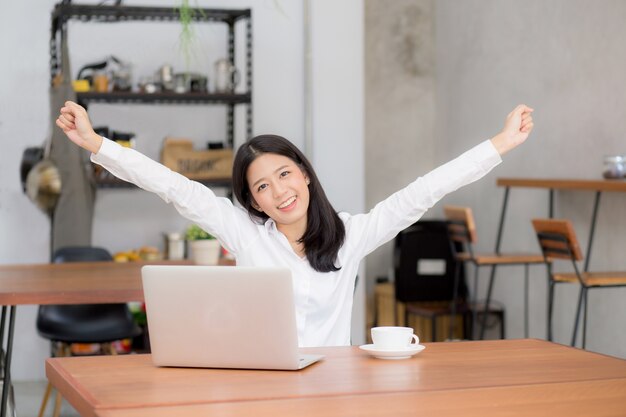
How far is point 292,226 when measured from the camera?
2734 mm

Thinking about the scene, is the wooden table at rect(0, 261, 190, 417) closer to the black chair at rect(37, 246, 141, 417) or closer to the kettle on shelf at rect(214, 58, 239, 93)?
the black chair at rect(37, 246, 141, 417)

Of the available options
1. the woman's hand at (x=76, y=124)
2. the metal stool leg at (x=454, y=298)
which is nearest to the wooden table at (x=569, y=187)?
the metal stool leg at (x=454, y=298)

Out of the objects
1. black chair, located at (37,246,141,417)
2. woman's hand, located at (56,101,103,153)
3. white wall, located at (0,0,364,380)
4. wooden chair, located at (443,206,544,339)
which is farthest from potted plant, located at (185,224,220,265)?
woman's hand, located at (56,101,103,153)

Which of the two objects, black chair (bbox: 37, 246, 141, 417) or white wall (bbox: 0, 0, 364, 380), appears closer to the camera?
black chair (bbox: 37, 246, 141, 417)

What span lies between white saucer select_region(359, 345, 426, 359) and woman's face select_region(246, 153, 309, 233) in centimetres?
53

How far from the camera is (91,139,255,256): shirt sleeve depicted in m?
2.45

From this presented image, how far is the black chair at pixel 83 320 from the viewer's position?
4699 millimetres

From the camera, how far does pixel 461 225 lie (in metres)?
5.93

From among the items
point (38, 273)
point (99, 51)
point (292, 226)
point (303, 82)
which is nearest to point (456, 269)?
point (303, 82)

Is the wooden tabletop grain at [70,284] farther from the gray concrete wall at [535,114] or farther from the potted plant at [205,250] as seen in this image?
the gray concrete wall at [535,114]

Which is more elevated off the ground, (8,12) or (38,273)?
(8,12)

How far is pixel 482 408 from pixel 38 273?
9.26 feet

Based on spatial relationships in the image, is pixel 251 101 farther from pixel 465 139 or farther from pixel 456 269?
pixel 465 139

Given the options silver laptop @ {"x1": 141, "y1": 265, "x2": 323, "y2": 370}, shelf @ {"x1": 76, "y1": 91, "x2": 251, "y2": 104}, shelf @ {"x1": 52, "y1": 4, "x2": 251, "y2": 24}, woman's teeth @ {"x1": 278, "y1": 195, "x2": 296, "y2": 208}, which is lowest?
silver laptop @ {"x1": 141, "y1": 265, "x2": 323, "y2": 370}
